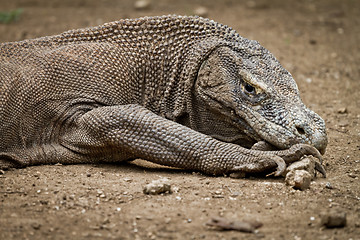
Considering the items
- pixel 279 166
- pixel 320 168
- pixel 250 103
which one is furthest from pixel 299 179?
pixel 250 103

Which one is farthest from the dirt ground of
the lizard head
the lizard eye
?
the lizard eye

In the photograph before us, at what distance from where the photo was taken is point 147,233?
4.22 meters

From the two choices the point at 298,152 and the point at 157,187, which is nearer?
the point at 157,187

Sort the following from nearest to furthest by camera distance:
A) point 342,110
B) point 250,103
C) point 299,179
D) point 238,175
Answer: point 299,179
point 238,175
point 250,103
point 342,110

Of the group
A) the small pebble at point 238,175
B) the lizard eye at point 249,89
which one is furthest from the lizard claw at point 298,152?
the lizard eye at point 249,89

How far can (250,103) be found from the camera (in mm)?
5723

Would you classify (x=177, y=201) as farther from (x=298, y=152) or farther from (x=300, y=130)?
(x=300, y=130)

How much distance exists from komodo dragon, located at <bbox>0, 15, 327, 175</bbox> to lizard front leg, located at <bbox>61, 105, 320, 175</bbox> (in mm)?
11

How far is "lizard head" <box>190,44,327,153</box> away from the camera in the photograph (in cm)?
550

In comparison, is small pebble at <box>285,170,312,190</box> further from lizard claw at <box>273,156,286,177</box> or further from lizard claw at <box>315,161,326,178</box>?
lizard claw at <box>315,161,326,178</box>

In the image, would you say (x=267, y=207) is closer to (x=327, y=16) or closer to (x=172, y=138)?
(x=172, y=138)

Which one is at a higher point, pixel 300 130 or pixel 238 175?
pixel 300 130

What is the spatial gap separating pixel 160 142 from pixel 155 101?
0.78 m

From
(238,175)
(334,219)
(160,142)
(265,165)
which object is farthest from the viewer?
(160,142)
